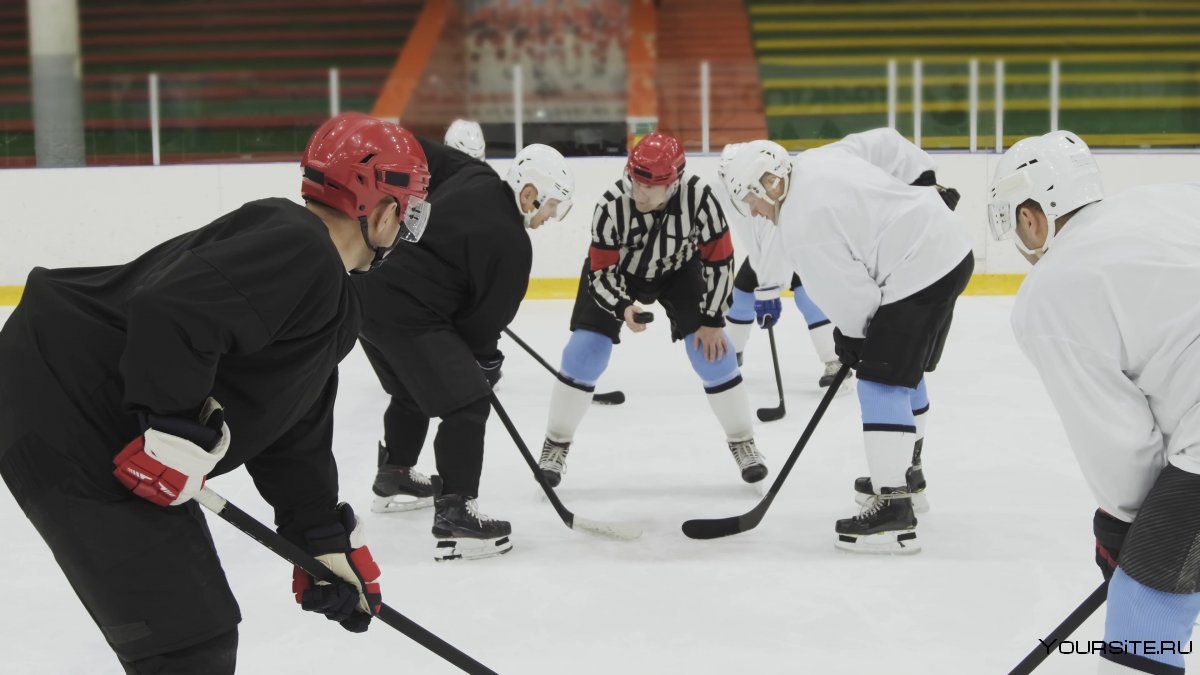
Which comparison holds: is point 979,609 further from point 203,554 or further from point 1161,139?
point 1161,139

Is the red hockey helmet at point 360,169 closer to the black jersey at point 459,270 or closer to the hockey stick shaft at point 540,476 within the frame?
the black jersey at point 459,270

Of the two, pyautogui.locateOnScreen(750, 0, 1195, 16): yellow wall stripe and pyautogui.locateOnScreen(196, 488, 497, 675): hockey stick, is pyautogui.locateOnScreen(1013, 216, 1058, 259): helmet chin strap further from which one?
pyautogui.locateOnScreen(750, 0, 1195, 16): yellow wall stripe

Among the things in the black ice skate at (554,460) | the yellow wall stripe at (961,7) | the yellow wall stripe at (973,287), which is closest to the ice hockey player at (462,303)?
the black ice skate at (554,460)

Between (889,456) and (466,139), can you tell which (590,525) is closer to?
(889,456)

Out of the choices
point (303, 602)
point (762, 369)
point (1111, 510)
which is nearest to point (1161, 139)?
point (762, 369)

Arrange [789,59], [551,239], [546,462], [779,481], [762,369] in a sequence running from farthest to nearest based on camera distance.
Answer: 1. [789,59]
2. [551,239]
3. [762,369]
4. [546,462]
5. [779,481]

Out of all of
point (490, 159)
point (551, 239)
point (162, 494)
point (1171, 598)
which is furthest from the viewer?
point (490, 159)

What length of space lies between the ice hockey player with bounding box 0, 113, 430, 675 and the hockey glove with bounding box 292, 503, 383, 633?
8.4 inches

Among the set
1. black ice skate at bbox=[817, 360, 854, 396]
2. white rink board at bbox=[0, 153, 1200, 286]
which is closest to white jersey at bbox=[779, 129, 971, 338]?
black ice skate at bbox=[817, 360, 854, 396]

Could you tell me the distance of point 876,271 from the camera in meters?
2.93

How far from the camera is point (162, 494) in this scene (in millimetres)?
1445

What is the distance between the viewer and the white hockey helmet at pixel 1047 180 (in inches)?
69.4

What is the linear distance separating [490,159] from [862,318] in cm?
449

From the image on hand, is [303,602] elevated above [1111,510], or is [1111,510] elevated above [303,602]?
[1111,510]
